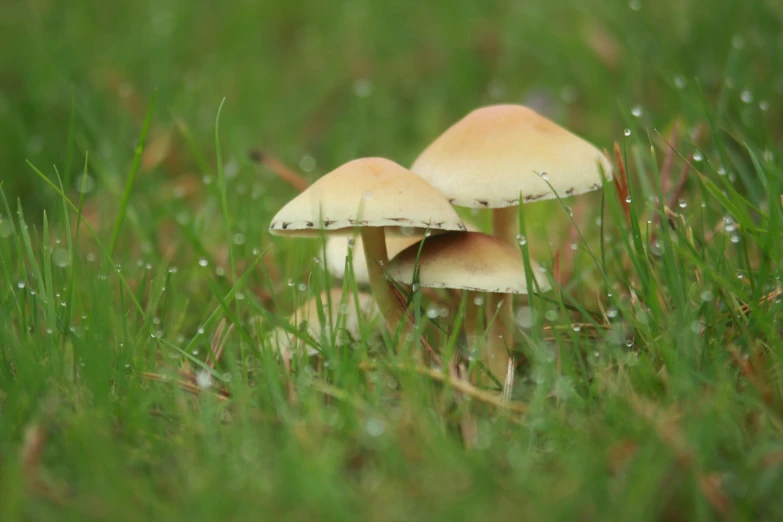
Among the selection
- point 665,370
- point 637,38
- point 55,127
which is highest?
point 637,38

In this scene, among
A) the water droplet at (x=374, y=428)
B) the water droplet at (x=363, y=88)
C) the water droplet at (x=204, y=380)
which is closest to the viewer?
the water droplet at (x=374, y=428)

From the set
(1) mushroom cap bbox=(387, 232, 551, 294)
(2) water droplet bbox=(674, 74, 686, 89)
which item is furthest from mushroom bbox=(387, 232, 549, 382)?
(2) water droplet bbox=(674, 74, 686, 89)

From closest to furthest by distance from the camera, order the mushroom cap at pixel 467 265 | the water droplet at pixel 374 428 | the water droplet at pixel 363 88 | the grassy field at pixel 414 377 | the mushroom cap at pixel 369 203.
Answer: the grassy field at pixel 414 377 → the water droplet at pixel 374 428 → the mushroom cap at pixel 369 203 → the mushroom cap at pixel 467 265 → the water droplet at pixel 363 88

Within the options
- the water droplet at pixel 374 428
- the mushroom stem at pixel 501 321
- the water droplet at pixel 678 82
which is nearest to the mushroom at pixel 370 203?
the mushroom stem at pixel 501 321

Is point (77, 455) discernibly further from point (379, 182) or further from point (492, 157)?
point (492, 157)

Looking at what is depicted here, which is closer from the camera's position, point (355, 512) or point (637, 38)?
point (355, 512)

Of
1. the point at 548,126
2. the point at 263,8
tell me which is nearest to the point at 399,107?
the point at 263,8

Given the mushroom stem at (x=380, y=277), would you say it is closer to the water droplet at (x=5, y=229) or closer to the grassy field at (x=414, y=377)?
the grassy field at (x=414, y=377)
